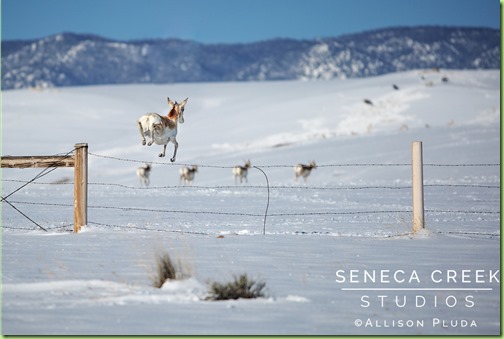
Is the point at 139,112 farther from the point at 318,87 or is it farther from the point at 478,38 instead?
the point at 478,38

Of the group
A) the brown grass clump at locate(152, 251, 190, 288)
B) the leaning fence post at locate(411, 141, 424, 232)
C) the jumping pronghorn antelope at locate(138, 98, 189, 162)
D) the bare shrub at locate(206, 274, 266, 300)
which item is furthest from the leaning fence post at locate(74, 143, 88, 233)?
the bare shrub at locate(206, 274, 266, 300)

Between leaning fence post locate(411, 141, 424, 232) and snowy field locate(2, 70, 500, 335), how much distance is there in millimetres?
202

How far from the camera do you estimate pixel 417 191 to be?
12023mm

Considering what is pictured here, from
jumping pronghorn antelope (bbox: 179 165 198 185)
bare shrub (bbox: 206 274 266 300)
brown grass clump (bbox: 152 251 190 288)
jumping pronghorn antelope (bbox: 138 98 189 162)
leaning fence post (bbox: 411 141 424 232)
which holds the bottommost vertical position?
bare shrub (bbox: 206 274 266 300)

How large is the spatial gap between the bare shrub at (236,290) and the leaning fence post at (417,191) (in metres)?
5.08

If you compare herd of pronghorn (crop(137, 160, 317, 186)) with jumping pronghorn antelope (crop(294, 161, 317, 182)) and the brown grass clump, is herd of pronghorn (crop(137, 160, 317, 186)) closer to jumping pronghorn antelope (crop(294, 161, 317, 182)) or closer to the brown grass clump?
jumping pronghorn antelope (crop(294, 161, 317, 182))

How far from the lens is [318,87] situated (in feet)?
228

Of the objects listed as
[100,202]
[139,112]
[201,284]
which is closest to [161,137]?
[201,284]

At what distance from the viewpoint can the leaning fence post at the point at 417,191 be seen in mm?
11945

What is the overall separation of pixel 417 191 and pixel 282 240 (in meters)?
2.24

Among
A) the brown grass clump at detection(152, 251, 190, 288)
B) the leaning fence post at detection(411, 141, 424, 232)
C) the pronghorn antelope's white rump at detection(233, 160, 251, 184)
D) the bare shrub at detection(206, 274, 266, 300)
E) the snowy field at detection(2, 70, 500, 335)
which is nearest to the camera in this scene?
the snowy field at detection(2, 70, 500, 335)

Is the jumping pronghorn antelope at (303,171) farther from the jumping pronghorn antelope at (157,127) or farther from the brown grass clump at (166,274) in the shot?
the brown grass clump at (166,274)

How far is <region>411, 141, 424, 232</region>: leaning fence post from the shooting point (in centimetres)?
1195

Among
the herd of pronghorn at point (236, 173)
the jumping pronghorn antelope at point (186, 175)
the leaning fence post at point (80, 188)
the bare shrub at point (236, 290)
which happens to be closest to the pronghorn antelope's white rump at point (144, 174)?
the herd of pronghorn at point (236, 173)
